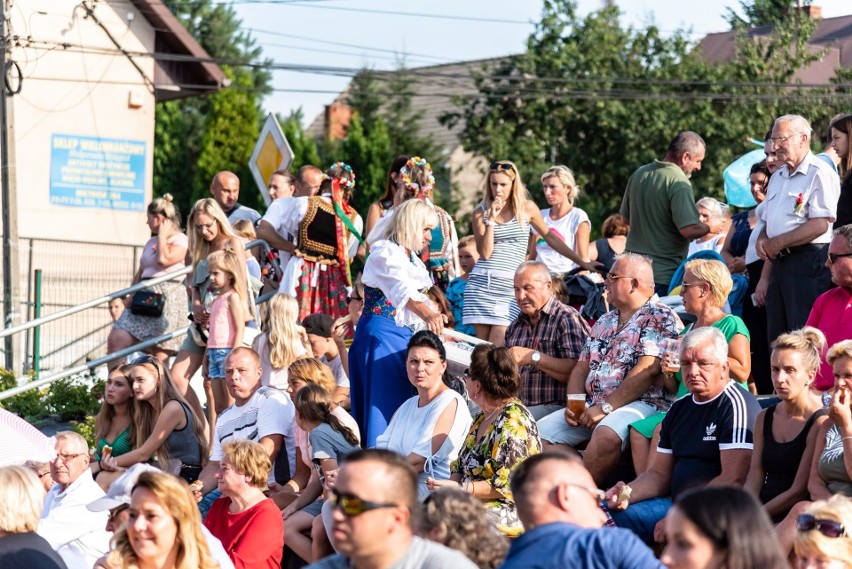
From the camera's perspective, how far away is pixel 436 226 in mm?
10430

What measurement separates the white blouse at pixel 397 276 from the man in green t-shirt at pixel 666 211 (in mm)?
2562

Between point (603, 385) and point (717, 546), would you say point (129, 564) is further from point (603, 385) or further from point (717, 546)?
point (603, 385)

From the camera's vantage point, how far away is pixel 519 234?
10.6 meters

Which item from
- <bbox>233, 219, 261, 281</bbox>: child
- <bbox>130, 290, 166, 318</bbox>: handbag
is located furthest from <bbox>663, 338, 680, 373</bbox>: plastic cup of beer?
<bbox>130, 290, 166, 318</bbox>: handbag

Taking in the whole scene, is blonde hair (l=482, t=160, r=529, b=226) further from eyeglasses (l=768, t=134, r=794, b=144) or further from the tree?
the tree

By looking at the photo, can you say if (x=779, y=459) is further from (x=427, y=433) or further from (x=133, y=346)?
(x=133, y=346)

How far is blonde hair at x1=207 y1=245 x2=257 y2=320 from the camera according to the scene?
34.3 ft

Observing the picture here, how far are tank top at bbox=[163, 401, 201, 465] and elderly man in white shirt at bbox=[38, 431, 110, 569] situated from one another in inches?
44.8

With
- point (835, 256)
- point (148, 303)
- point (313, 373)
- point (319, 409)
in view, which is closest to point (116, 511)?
point (319, 409)

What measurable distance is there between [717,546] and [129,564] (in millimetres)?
2917

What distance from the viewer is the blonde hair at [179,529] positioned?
573 centimetres

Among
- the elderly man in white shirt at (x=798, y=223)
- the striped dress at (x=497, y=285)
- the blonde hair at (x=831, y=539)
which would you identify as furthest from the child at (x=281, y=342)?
the blonde hair at (x=831, y=539)

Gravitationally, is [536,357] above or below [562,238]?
below

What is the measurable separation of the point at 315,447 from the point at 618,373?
197 centimetres
